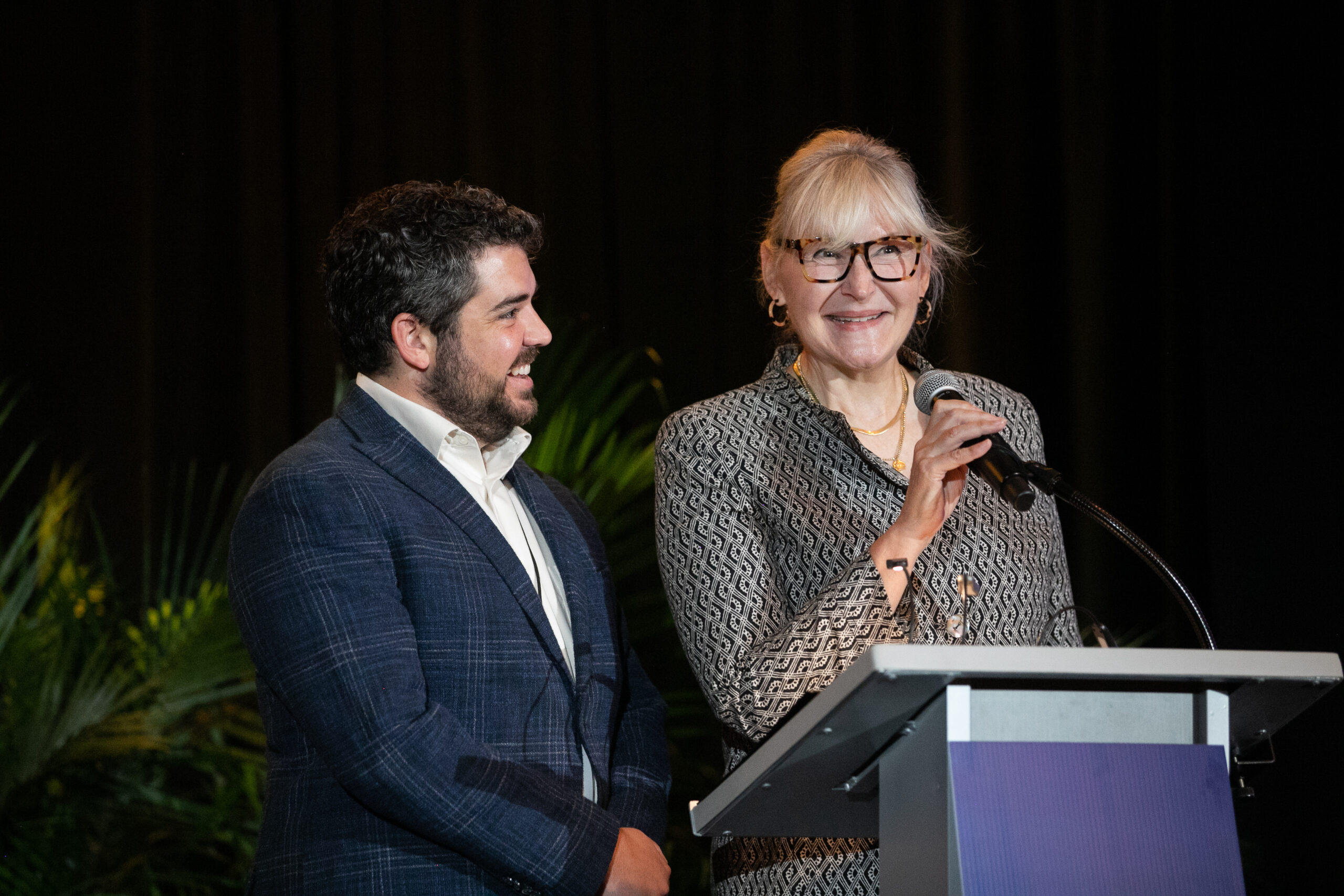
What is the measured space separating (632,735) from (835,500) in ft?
1.55

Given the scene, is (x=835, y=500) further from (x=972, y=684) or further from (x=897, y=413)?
(x=972, y=684)

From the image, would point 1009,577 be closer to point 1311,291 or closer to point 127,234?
point 1311,291

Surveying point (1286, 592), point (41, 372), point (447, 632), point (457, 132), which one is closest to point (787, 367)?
point (447, 632)

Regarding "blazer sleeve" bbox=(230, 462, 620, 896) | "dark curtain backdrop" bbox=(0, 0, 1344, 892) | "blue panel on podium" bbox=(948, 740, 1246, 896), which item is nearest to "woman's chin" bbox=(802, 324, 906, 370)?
"blazer sleeve" bbox=(230, 462, 620, 896)

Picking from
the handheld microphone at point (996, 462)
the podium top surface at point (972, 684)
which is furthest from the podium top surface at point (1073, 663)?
the handheld microphone at point (996, 462)

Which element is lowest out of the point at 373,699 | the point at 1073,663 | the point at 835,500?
the point at 373,699

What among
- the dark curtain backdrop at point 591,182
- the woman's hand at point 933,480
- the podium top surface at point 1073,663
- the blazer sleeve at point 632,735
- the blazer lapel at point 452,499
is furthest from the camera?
the dark curtain backdrop at point 591,182

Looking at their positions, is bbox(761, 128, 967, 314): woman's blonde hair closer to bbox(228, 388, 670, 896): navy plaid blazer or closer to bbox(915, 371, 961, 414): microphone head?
bbox(915, 371, 961, 414): microphone head

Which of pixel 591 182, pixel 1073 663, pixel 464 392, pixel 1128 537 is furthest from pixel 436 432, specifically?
pixel 591 182

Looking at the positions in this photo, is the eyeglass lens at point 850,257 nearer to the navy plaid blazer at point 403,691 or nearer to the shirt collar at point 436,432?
the shirt collar at point 436,432

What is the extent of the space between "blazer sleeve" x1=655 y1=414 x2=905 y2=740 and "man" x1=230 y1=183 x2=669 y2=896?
0.20 metres

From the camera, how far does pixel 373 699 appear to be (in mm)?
1543

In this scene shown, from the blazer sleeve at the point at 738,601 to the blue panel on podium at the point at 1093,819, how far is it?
447 mm

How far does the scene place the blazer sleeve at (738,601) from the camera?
1553 mm
